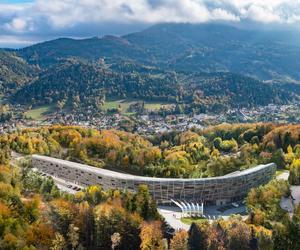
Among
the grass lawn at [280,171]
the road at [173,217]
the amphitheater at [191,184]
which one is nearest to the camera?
the road at [173,217]

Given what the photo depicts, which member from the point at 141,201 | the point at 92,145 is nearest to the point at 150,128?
the point at 92,145

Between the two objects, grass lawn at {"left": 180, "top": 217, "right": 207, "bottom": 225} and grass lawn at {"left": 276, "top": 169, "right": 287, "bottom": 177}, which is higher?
grass lawn at {"left": 180, "top": 217, "right": 207, "bottom": 225}

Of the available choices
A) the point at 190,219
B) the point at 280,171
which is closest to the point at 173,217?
the point at 190,219

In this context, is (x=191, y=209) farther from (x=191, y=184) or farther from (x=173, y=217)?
(x=191, y=184)

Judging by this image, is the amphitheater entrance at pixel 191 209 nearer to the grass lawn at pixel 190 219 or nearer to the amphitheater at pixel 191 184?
the grass lawn at pixel 190 219

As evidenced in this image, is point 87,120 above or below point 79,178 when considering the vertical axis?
below

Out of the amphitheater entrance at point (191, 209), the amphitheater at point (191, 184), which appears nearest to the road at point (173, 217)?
the amphitheater entrance at point (191, 209)

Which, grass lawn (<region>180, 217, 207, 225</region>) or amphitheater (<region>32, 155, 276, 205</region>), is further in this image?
amphitheater (<region>32, 155, 276, 205</region>)

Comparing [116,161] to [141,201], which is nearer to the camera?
[141,201]

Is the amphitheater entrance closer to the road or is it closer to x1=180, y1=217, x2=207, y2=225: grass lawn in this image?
the road

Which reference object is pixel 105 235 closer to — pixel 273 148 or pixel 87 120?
pixel 273 148

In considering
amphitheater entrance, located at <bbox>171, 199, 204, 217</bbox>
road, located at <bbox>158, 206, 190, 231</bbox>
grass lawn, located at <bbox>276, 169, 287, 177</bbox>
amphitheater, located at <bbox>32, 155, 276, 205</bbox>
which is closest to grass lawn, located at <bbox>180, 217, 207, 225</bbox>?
road, located at <bbox>158, 206, 190, 231</bbox>
